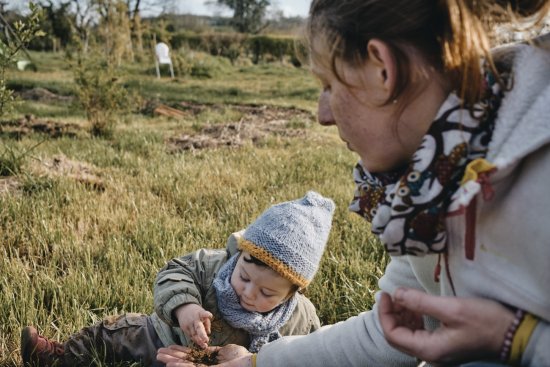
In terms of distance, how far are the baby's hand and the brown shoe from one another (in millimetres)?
476

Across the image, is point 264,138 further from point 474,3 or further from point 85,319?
point 474,3

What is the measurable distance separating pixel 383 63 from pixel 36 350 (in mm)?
1538

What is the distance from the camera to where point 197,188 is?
3.85 meters

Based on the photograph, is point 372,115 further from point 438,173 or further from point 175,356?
point 175,356

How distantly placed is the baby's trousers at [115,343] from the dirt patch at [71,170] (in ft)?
6.13

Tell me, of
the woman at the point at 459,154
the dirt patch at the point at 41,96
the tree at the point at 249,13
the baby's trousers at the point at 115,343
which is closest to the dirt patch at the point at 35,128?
the dirt patch at the point at 41,96

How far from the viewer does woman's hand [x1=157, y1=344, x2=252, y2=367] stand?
167 centimetres

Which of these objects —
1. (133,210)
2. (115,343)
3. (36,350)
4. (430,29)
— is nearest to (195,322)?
(115,343)

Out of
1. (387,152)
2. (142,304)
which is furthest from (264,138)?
(387,152)

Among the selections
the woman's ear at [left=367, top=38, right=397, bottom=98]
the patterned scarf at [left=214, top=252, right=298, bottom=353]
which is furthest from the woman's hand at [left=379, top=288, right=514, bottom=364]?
the patterned scarf at [left=214, top=252, right=298, bottom=353]

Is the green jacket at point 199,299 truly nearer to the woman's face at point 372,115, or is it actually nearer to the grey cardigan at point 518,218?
the woman's face at point 372,115

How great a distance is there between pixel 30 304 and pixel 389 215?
1593 mm

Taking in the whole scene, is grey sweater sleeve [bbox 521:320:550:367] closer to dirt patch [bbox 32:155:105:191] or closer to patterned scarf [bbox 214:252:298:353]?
patterned scarf [bbox 214:252:298:353]

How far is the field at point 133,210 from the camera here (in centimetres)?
230
